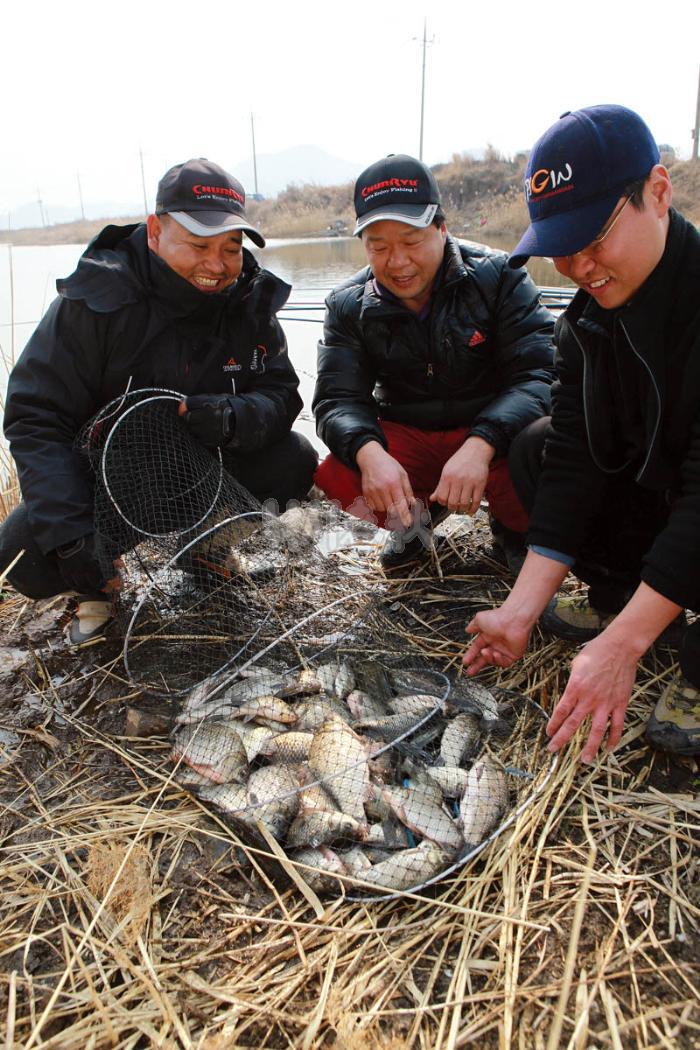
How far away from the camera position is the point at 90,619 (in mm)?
3059

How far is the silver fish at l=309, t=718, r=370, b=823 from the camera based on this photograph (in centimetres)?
204

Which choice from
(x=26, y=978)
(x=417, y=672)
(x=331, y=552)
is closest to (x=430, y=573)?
(x=331, y=552)

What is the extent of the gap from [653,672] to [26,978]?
6.94ft

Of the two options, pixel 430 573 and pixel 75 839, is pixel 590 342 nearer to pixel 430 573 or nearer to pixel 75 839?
pixel 430 573

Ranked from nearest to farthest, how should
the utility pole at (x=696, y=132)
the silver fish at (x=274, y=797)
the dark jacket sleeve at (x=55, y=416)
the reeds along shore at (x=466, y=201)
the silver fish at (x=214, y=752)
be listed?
the silver fish at (x=274, y=797), the silver fish at (x=214, y=752), the dark jacket sleeve at (x=55, y=416), the reeds along shore at (x=466, y=201), the utility pole at (x=696, y=132)

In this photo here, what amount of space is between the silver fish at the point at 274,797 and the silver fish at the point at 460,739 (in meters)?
0.46

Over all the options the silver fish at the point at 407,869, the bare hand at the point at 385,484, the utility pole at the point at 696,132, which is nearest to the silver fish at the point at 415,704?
the silver fish at the point at 407,869

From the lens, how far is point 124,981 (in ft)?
5.72

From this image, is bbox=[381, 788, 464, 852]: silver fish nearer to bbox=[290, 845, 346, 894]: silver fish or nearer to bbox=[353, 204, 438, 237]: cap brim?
bbox=[290, 845, 346, 894]: silver fish

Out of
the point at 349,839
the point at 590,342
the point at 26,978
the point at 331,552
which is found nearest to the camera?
the point at 26,978

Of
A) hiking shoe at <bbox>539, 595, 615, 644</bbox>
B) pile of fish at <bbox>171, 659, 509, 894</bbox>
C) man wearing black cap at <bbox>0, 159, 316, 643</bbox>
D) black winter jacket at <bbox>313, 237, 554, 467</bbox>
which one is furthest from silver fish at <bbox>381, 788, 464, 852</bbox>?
black winter jacket at <bbox>313, 237, 554, 467</bbox>

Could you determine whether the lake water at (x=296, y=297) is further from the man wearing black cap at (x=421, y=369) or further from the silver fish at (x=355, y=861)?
the silver fish at (x=355, y=861)

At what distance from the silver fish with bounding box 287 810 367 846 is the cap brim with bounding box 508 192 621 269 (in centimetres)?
156

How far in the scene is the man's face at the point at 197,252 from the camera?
2787 millimetres
